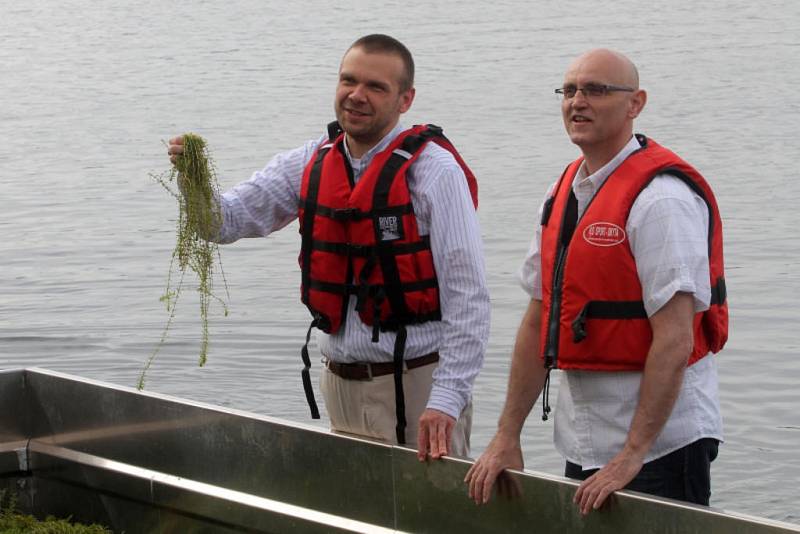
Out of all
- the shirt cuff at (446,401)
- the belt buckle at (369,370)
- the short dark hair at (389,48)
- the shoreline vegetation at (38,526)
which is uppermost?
the short dark hair at (389,48)

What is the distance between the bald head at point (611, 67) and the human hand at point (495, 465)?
886mm

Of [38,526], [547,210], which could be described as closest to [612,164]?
[547,210]

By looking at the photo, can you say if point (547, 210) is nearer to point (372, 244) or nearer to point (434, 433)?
point (372, 244)

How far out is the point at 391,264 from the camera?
3555 millimetres

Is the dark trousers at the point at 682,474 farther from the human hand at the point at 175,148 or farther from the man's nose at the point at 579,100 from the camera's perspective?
the human hand at the point at 175,148

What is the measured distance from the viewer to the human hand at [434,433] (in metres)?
3.42

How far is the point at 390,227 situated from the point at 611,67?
758 millimetres

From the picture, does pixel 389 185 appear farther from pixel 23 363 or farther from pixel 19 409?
pixel 23 363

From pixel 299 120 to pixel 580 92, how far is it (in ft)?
46.4

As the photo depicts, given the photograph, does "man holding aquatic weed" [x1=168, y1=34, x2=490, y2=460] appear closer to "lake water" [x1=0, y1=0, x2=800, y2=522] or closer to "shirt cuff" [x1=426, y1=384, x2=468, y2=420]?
"shirt cuff" [x1=426, y1=384, x2=468, y2=420]

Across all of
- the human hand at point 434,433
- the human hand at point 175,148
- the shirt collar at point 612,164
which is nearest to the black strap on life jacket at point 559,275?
the shirt collar at point 612,164

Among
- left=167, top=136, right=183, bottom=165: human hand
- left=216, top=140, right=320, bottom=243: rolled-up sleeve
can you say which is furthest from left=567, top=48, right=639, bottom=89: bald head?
left=167, top=136, right=183, bottom=165: human hand

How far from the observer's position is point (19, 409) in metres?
4.80

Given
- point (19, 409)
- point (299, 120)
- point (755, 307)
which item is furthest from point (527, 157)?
point (19, 409)
